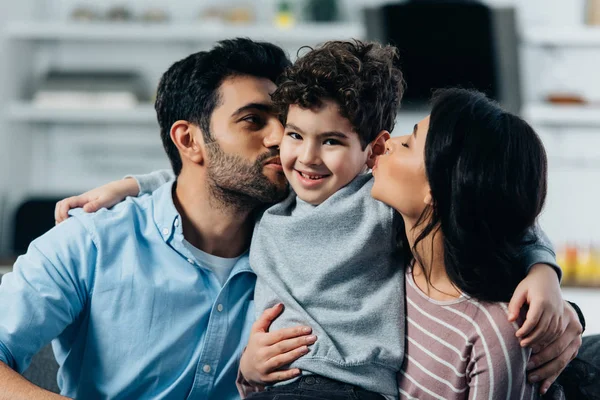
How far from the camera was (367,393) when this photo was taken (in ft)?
4.91

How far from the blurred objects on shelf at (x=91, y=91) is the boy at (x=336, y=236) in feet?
9.03

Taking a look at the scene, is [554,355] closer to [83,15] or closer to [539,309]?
[539,309]

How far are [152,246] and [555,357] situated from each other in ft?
2.77

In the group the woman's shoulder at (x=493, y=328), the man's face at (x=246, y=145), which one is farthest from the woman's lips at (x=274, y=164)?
the woman's shoulder at (x=493, y=328)

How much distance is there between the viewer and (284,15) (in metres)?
4.30

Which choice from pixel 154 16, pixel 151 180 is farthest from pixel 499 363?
pixel 154 16

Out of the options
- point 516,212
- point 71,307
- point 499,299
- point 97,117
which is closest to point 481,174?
point 516,212

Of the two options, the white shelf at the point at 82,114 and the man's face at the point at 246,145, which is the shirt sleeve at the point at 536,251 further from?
the white shelf at the point at 82,114

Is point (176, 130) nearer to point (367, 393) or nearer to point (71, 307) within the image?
point (71, 307)

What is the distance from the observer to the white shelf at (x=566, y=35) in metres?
4.10

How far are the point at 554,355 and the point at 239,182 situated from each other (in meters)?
0.73

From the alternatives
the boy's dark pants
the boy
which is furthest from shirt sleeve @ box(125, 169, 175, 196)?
the boy's dark pants

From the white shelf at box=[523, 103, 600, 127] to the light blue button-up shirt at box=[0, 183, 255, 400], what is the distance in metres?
2.71

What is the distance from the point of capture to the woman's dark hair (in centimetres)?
140
